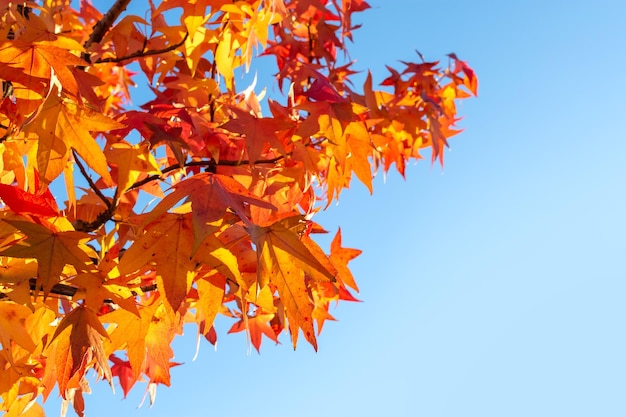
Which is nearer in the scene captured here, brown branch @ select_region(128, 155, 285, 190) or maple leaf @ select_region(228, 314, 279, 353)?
brown branch @ select_region(128, 155, 285, 190)

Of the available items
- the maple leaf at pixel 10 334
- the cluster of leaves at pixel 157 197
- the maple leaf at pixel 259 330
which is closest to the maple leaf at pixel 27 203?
the cluster of leaves at pixel 157 197

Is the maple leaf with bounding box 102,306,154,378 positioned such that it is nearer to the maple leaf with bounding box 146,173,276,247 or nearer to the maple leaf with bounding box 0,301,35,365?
the maple leaf with bounding box 0,301,35,365

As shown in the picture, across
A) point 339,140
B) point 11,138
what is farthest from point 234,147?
point 11,138

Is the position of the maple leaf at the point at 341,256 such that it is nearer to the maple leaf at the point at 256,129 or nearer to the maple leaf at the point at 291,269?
the maple leaf at the point at 256,129

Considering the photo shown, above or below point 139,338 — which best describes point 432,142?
above

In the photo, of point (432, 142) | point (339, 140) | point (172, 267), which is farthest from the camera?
point (432, 142)

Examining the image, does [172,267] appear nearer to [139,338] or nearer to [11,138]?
[139,338]

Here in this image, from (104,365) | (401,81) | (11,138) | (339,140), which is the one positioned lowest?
(104,365)

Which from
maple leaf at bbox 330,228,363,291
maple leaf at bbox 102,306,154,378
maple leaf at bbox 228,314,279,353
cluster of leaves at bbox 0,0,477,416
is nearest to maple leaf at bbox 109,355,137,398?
cluster of leaves at bbox 0,0,477,416

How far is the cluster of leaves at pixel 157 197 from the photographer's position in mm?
883

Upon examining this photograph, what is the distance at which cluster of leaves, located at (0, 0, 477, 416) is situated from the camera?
34.8 inches

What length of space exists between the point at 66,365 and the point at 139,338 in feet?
0.43

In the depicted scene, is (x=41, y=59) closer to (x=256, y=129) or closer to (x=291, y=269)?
(x=256, y=129)

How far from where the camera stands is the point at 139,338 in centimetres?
113
